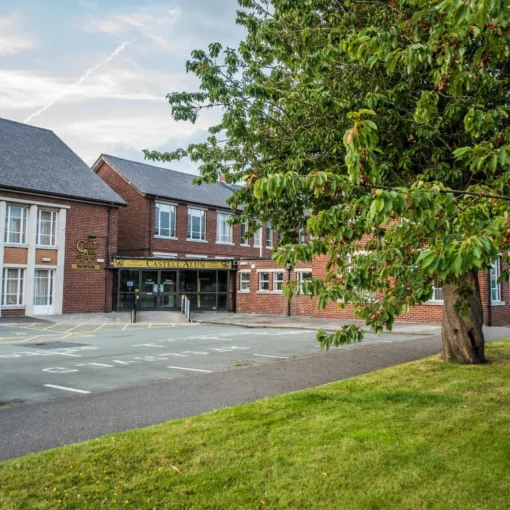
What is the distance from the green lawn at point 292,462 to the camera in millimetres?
4164

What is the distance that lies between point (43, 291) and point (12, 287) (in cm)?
161

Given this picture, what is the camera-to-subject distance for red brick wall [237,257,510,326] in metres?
22.2

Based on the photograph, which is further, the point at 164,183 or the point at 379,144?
the point at 164,183

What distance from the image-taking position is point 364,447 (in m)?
5.34

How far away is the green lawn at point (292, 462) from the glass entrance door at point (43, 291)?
22799 mm

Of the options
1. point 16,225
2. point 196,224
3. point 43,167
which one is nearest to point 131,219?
point 196,224

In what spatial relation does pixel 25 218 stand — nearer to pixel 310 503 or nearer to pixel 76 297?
pixel 76 297

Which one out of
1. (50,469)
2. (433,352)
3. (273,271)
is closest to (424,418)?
(50,469)

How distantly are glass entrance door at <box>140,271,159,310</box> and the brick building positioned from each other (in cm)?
195

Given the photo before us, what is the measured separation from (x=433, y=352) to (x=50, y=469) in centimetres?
1109

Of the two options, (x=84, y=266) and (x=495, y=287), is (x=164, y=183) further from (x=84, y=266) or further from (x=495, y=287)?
(x=495, y=287)

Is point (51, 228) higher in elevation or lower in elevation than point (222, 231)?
lower

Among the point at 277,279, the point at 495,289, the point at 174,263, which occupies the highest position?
the point at 174,263

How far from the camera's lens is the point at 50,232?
27.8 m
